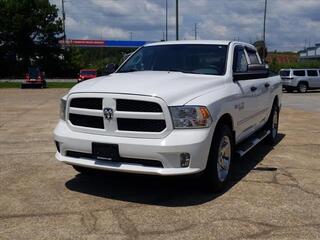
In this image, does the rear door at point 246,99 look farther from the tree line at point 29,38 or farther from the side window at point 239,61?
the tree line at point 29,38

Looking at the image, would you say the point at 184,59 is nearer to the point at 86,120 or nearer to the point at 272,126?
the point at 86,120

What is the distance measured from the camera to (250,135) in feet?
25.6

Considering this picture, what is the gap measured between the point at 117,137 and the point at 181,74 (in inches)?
60.8

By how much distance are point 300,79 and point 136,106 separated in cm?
2962

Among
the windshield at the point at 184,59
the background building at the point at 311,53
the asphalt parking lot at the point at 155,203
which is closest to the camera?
the asphalt parking lot at the point at 155,203

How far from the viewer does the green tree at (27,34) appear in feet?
203

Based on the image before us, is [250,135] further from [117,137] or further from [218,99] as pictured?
[117,137]

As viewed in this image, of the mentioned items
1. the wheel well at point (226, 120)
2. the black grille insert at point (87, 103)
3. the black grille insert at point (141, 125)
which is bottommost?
the wheel well at point (226, 120)

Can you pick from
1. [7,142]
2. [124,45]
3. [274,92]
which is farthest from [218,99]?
[124,45]

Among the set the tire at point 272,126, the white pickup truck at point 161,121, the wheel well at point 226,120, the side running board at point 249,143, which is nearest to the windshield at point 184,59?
the white pickup truck at point 161,121

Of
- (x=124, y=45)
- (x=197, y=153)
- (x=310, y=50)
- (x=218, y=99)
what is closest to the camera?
(x=197, y=153)

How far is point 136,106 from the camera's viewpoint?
17.4ft

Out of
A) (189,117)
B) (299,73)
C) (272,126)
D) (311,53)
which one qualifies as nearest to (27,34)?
(299,73)

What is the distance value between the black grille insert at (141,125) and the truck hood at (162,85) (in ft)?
0.84
